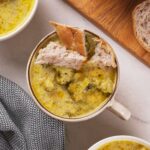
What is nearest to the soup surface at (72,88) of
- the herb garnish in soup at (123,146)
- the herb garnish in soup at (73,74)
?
the herb garnish in soup at (73,74)

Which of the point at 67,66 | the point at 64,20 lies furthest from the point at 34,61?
the point at 64,20

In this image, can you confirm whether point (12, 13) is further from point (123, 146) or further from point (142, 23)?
point (123, 146)

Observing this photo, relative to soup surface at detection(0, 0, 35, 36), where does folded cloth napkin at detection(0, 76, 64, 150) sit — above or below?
below

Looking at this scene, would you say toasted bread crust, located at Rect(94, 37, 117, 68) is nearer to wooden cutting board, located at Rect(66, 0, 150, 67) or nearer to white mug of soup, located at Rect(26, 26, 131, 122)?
white mug of soup, located at Rect(26, 26, 131, 122)

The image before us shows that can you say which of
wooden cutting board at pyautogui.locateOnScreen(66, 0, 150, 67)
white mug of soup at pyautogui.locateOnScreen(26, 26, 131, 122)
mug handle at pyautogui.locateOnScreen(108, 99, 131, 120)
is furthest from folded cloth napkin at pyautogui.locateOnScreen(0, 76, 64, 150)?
wooden cutting board at pyautogui.locateOnScreen(66, 0, 150, 67)

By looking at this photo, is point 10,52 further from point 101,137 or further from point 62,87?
point 101,137
